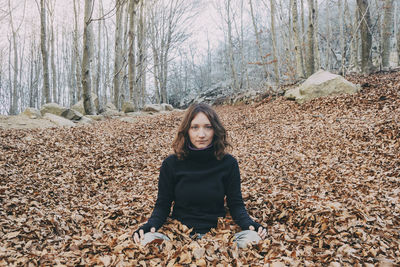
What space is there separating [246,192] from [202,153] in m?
1.72

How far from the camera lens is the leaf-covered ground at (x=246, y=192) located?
7.45 ft

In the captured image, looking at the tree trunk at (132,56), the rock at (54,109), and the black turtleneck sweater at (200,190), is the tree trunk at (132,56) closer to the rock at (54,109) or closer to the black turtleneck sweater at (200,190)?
the rock at (54,109)

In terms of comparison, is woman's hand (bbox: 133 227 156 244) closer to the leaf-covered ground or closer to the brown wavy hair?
the leaf-covered ground

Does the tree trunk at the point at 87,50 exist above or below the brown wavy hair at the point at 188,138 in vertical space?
above

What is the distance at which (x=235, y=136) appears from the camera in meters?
8.66

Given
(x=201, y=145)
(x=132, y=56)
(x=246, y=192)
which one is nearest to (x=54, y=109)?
(x=132, y=56)

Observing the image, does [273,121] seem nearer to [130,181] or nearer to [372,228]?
[130,181]

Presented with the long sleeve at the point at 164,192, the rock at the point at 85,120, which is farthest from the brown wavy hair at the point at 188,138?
the rock at the point at 85,120

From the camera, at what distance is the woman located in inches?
102

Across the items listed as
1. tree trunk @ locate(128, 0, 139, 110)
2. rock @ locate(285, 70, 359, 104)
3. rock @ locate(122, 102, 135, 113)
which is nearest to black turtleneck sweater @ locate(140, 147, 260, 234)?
rock @ locate(285, 70, 359, 104)

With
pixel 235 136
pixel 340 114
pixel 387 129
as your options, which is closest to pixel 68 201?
pixel 235 136

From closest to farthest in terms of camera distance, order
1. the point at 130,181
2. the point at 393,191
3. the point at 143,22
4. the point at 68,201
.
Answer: the point at 393,191 < the point at 68,201 < the point at 130,181 < the point at 143,22

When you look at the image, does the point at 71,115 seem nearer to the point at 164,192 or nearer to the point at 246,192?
the point at 246,192

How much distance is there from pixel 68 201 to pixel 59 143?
116 inches
